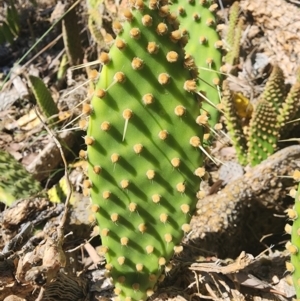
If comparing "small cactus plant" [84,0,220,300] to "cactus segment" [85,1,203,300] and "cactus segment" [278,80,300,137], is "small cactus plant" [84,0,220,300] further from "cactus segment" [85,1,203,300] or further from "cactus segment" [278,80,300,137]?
"cactus segment" [278,80,300,137]

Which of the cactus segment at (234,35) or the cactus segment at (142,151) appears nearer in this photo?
Result: the cactus segment at (142,151)

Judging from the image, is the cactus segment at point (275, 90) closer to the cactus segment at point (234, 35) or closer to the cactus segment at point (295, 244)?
the cactus segment at point (234, 35)

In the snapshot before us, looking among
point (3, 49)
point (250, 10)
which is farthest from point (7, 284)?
point (3, 49)

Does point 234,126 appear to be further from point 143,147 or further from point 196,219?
point 143,147

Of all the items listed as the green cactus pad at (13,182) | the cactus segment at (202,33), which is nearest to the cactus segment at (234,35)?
the cactus segment at (202,33)

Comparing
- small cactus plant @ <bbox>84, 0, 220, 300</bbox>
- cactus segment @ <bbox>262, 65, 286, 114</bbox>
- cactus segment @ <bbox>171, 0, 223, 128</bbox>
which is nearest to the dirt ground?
small cactus plant @ <bbox>84, 0, 220, 300</bbox>

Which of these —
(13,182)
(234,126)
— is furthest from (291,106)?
(13,182)

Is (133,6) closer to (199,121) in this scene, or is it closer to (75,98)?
(199,121)
